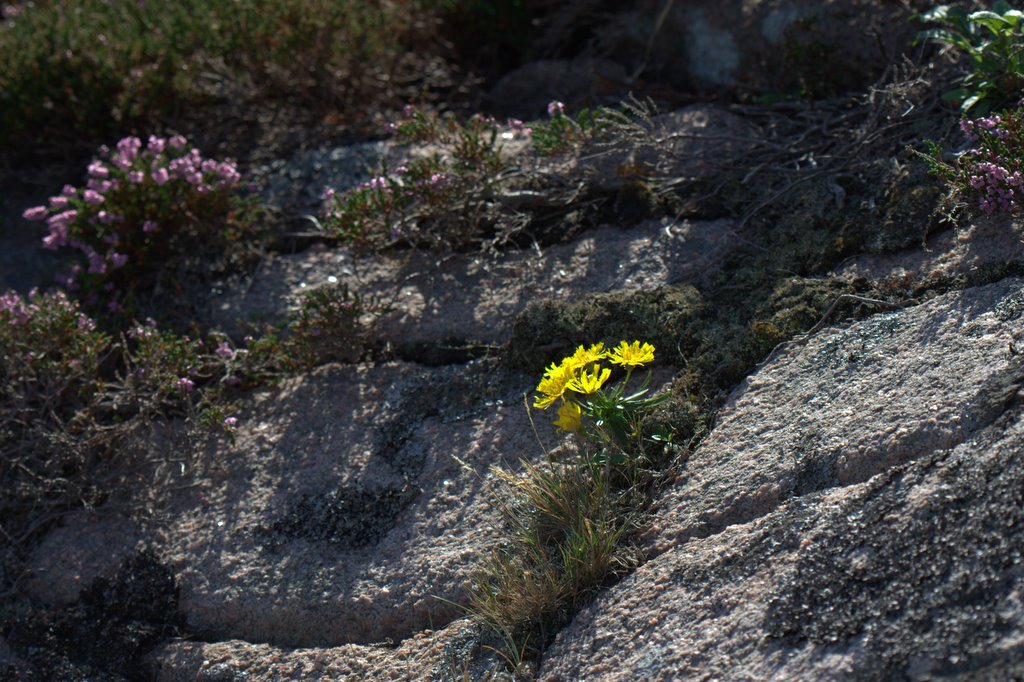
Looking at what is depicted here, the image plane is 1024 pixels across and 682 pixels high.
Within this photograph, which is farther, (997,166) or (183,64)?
(183,64)

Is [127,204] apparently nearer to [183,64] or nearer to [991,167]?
[183,64]

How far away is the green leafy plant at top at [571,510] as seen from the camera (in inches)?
104

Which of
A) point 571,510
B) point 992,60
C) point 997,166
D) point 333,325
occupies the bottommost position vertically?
point 571,510

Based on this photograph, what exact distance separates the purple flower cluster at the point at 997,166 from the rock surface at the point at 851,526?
0.31 metres

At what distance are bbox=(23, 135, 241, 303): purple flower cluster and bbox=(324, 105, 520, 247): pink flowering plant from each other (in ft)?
2.15

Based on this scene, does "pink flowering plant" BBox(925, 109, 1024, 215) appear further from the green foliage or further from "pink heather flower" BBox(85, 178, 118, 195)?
"pink heather flower" BBox(85, 178, 118, 195)

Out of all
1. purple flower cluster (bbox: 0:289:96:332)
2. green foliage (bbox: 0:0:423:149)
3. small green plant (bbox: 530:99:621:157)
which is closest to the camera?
purple flower cluster (bbox: 0:289:96:332)

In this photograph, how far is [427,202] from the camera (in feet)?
12.6

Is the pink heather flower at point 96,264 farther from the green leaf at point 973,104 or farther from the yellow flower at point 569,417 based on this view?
the green leaf at point 973,104

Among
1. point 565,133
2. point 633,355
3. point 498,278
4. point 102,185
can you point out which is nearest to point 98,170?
point 102,185

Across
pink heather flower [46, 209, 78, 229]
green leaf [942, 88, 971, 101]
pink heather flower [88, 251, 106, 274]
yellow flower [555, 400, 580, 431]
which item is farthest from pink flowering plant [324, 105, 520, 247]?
green leaf [942, 88, 971, 101]

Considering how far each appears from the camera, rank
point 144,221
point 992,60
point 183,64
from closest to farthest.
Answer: point 992,60 → point 144,221 → point 183,64

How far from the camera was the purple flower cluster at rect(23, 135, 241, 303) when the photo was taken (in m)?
4.09

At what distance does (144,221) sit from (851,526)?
291 cm
